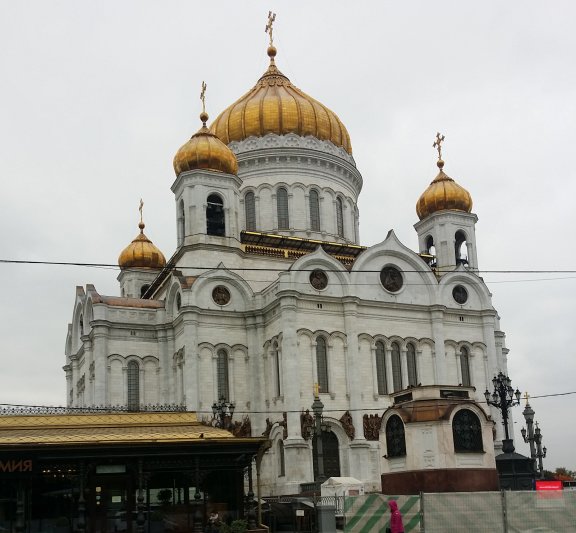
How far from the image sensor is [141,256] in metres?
56.3

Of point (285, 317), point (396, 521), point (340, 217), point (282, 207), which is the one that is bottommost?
point (396, 521)

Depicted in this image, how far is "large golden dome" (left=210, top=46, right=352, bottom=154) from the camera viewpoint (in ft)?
168

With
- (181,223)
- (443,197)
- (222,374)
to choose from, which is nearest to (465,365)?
(443,197)

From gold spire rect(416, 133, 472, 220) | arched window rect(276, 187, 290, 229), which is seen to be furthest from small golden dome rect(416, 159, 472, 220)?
arched window rect(276, 187, 290, 229)

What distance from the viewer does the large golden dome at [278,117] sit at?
51.2 meters

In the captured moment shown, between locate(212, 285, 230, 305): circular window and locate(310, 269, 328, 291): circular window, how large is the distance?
4456 millimetres

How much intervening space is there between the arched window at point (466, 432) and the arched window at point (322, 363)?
13.9m

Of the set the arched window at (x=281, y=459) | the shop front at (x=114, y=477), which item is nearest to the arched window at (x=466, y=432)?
the shop front at (x=114, y=477)

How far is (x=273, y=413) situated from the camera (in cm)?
4125

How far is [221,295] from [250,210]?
9.53m

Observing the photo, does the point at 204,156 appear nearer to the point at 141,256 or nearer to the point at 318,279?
the point at 318,279

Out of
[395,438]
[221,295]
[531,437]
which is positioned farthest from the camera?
[221,295]

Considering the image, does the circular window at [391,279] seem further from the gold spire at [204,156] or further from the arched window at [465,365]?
the gold spire at [204,156]

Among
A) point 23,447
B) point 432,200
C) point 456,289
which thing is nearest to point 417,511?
point 23,447
